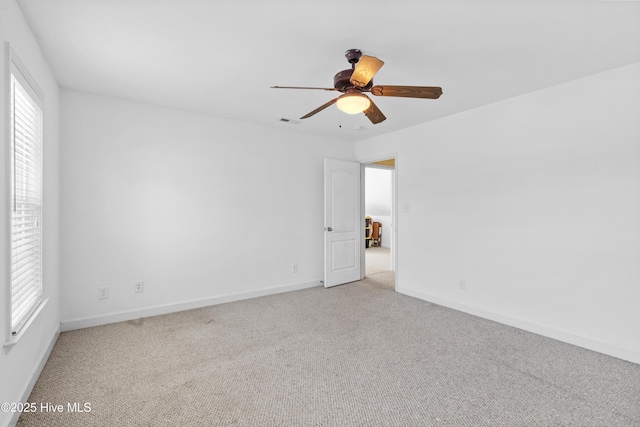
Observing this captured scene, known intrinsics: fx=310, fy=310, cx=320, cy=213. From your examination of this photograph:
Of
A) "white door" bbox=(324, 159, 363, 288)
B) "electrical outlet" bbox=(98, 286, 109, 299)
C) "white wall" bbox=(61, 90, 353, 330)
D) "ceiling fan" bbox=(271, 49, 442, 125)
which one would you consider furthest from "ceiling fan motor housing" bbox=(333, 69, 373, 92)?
"electrical outlet" bbox=(98, 286, 109, 299)

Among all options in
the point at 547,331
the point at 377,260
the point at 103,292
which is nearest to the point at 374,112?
the point at 547,331

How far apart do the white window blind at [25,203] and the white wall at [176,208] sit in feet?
2.72

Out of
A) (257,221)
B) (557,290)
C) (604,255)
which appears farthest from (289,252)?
(604,255)

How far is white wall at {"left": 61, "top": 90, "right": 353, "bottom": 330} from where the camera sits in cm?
313

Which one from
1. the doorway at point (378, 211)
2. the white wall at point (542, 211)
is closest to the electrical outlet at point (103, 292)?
the white wall at point (542, 211)

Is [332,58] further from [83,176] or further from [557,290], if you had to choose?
[557,290]

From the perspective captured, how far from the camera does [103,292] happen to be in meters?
3.23

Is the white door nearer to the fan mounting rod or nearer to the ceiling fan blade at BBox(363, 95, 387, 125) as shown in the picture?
the ceiling fan blade at BBox(363, 95, 387, 125)

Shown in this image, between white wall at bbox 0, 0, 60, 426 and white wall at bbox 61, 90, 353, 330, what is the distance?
0.24 meters

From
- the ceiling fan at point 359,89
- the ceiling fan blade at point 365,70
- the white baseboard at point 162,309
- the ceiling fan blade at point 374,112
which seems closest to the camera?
the ceiling fan blade at point 365,70

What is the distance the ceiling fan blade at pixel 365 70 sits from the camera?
1.93 m

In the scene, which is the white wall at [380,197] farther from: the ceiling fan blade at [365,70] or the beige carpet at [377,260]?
the ceiling fan blade at [365,70]

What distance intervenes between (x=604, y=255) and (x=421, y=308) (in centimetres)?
185

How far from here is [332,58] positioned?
2389 millimetres
